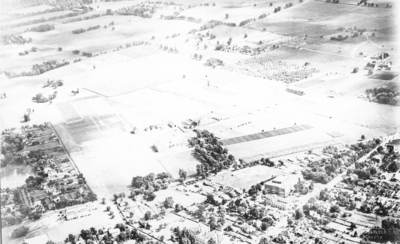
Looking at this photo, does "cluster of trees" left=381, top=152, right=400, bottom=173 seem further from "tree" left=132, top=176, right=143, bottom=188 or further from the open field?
the open field

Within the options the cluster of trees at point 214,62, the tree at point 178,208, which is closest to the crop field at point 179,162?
the tree at point 178,208

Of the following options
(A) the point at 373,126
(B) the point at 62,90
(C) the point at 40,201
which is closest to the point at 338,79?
(A) the point at 373,126

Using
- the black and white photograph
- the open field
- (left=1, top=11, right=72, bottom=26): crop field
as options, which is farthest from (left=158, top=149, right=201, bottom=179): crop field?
(left=1, top=11, right=72, bottom=26): crop field

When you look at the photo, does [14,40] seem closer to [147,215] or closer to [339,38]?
[147,215]

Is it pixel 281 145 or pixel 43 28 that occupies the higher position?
pixel 43 28

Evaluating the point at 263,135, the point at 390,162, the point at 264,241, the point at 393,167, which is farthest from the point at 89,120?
the point at 393,167

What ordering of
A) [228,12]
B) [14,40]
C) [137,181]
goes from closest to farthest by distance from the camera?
1. [137,181]
2. [14,40]
3. [228,12]
